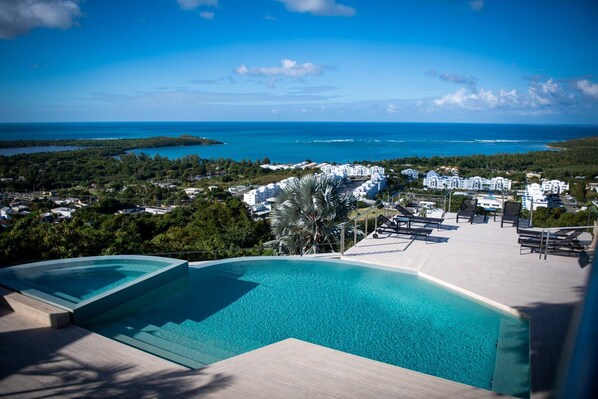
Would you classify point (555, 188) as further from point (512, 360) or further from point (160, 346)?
point (160, 346)

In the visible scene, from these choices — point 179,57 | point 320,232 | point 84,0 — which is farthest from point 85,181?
point 320,232

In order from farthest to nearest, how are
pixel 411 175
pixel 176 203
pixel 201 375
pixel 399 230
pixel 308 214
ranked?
pixel 176 203 → pixel 411 175 → pixel 308 214 → pixel 399 230 → pixel 201 375

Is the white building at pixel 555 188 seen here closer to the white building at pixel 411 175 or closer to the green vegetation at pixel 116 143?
the white building at pixel 411 175

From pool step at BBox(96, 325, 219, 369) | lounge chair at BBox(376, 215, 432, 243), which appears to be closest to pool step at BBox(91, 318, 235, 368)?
pool step at BBox(96, 325, 219, 369)

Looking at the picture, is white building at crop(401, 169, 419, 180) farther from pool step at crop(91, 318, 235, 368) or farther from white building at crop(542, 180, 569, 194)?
pool step at crop(91, 318, 235, 368)

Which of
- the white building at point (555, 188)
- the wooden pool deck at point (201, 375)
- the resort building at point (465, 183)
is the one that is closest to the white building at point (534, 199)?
the white building at point (555, 188)

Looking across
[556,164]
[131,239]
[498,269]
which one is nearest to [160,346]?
[498,269]
